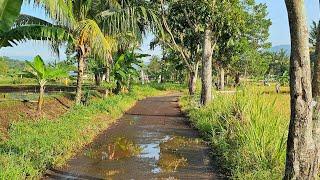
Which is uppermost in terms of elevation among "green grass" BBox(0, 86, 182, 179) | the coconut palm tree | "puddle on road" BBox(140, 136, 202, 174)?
the coconut palm tree

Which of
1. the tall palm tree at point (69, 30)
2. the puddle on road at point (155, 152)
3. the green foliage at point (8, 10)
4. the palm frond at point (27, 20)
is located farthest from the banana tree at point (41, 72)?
the green foliage at point (8, 10)

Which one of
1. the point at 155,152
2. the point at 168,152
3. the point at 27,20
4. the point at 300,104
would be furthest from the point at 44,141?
the point at 27,20

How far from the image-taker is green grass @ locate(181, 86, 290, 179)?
27.3 feet

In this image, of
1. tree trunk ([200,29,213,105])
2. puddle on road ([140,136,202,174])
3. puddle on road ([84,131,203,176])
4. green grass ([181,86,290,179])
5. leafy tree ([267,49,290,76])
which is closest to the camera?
green grass ([181,86,290,179])

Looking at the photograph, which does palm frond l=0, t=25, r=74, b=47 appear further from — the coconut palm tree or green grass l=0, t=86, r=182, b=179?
green grass l=0, t=86, r=182, b=179

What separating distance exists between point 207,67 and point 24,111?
986 cm

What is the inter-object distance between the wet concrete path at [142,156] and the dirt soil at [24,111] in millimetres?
2174

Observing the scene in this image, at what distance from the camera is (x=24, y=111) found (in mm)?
14664

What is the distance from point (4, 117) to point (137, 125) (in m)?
5.74

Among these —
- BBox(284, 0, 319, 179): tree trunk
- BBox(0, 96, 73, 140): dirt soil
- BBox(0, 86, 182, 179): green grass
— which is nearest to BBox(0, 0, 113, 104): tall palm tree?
BBox(0, 96, 73, 140): dirt soil

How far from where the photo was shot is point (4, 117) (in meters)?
13.1

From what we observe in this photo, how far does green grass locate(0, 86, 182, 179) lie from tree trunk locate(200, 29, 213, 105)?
5.77 metres

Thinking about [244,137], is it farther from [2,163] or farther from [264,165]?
[2,163]

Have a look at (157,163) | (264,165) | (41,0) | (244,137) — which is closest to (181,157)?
(157,163)
